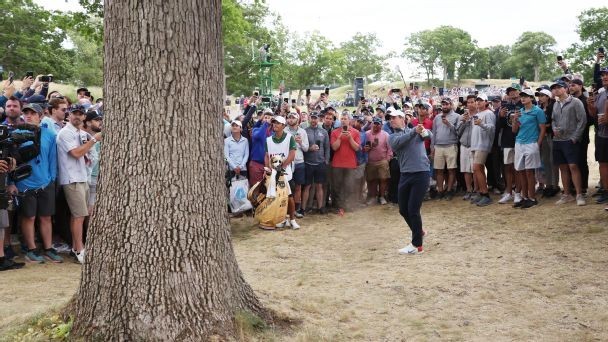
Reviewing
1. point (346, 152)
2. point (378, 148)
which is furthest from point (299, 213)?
point (378, 148)

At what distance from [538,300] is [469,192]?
6070mm

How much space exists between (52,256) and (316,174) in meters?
5.41

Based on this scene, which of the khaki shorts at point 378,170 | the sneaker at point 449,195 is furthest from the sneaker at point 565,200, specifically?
the khaki shorts at point 378,170

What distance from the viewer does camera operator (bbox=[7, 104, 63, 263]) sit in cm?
711

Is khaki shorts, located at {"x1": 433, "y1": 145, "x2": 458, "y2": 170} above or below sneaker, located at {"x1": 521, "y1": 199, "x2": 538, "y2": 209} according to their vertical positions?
above

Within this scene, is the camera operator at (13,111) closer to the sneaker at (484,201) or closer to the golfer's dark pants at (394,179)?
the golfer's dark pants at (394,179)

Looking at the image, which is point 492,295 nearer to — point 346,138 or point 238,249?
point 238,249

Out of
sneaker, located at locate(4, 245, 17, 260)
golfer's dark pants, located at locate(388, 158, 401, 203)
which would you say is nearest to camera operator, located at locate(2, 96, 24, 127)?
sneaker, located at locate(4, 245, 17, 260)

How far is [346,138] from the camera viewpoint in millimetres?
11273

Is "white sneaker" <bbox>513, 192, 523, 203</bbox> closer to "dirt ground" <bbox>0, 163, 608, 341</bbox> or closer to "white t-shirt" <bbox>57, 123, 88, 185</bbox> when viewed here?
"dirt ground" <bbox>0, 163, 608, 341</bbox>

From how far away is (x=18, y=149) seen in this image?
684 cm

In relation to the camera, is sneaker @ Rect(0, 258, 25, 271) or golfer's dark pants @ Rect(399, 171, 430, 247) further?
golfer's dark pants @ Rect(399, 171, 430, 247)

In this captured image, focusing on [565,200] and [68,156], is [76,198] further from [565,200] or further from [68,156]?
[565,200]

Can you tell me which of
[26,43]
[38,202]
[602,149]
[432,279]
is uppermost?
[26,43]
